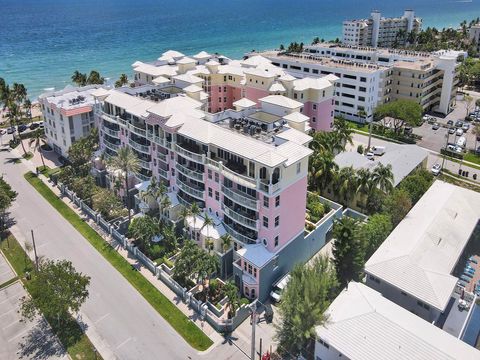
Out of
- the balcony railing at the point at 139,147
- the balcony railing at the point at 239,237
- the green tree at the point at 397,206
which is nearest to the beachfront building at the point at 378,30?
the green tree at the point at 397,206

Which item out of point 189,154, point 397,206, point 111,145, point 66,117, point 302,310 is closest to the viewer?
→ point 302,310

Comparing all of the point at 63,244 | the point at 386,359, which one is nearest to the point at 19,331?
the point at 63,244

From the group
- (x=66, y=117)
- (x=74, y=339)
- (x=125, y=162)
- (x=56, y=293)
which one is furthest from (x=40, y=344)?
(x=66, y=117)

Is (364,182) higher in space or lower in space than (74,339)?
higher

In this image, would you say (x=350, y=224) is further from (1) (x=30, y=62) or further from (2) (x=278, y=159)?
(1) (x=30, y=62)

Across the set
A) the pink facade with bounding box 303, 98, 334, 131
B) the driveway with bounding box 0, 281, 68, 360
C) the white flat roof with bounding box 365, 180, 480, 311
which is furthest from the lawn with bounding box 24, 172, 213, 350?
the pink facade with bounding box 303, 98, 334, 131

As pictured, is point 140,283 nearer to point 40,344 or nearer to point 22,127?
point 40,344
